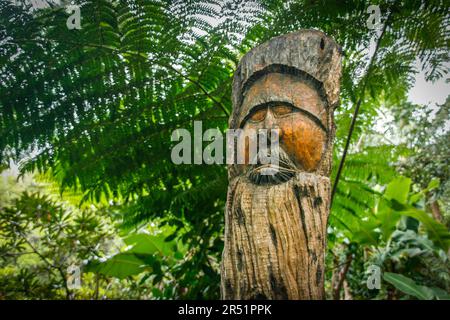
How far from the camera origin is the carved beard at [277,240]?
57.0 inches

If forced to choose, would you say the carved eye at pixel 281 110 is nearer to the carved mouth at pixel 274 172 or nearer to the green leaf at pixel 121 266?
the carved mouth at pixel 274 172

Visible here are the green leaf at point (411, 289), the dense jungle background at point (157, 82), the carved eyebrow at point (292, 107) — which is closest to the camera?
the carved eyebrow at point (292, 107)

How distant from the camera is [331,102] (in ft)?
5.85

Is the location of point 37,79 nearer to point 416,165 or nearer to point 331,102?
point 331,102

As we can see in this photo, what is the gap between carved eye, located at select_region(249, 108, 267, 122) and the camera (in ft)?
5.85

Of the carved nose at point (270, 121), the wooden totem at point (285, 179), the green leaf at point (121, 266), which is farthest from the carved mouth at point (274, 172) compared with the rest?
the green leaf at point (121, 266)

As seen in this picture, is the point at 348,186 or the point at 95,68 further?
the point at 348,186

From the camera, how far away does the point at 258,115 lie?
1800mm

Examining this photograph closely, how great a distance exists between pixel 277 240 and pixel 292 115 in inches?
23.7

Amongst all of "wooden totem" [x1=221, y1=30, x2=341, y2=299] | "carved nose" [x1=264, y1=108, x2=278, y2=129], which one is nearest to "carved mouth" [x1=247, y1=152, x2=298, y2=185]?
"wooden totem" [x1=221, y1=30, x2=341, y2=299]

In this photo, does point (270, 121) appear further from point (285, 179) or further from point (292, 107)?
point (285, 179)
